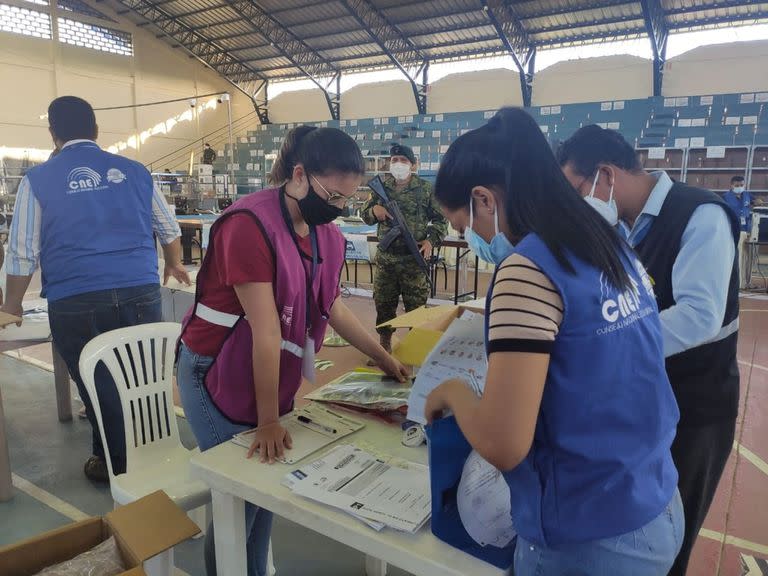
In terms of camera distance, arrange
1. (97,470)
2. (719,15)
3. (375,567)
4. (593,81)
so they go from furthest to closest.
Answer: (593,81) → (719,15) → (97,470) → (375,567)

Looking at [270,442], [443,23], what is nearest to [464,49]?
[443,23]

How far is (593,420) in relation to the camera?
638 mm

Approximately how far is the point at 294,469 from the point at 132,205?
4.67ft

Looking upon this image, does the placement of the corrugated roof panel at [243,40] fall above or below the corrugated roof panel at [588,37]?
above

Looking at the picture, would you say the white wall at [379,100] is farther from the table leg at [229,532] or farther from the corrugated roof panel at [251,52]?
the table leg at [229,532]

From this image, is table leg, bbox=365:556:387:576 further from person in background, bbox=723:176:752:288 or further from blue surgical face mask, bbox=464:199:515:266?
person in background, bbox=723:176:752:288

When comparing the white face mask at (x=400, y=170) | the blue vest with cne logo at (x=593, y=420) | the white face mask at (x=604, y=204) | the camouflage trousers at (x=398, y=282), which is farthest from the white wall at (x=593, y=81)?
the blue vest with cne logo at (x=593, y=420)

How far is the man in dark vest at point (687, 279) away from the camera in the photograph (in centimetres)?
109

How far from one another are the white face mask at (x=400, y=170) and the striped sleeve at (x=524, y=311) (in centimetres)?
324

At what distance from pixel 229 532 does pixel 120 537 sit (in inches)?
7.5

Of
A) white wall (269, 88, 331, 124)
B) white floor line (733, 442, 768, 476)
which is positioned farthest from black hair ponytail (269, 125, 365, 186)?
white wall (269, 88, 331, 124)

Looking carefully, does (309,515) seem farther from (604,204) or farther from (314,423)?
(604,204)

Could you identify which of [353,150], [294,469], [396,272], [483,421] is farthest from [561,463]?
[396,272]

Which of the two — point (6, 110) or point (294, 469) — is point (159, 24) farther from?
point (294, 469)
